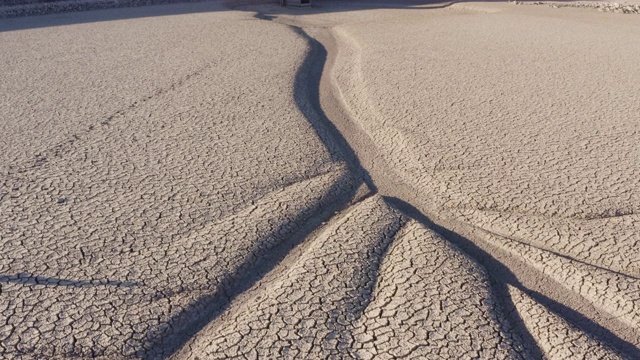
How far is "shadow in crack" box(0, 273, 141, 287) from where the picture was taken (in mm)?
2439

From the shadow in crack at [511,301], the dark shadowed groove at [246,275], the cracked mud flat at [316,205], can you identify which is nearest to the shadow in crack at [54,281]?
the cracked mud flat at [316,205]

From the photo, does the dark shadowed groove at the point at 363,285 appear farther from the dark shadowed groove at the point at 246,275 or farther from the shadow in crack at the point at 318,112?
the shadow in crack at the point at 318,112

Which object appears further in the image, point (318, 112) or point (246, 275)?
point (318, 112)

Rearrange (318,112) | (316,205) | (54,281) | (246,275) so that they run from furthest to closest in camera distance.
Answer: (318,112) < (316,205) < (246,275) < (54,281)

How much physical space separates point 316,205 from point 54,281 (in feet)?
3.90

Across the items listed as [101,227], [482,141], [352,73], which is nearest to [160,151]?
[101,227]

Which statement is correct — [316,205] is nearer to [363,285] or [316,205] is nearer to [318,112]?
[363,285]

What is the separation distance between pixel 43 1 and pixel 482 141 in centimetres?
679

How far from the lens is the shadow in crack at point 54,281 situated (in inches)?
96.0

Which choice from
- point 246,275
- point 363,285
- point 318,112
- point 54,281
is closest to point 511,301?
point 363,285

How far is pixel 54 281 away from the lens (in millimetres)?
2453

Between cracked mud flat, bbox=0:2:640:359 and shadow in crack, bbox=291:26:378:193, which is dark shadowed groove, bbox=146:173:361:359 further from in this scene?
shadow in crack, bbox=291:26:378:193

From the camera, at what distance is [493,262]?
2760 mm

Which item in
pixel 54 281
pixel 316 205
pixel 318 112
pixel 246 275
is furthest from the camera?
pixel 318 112
